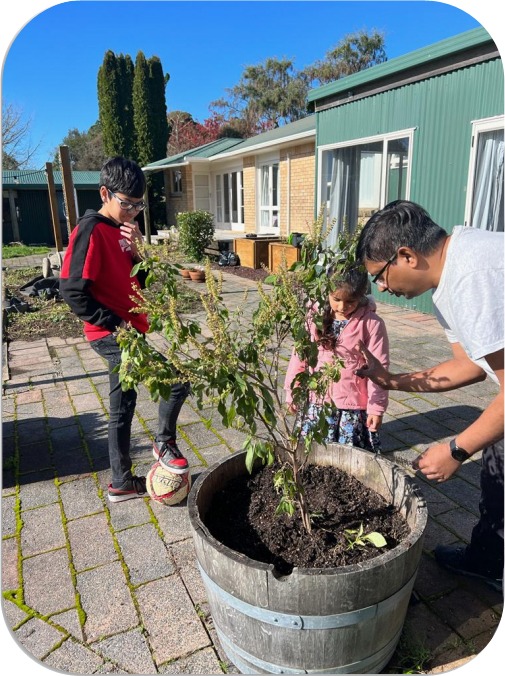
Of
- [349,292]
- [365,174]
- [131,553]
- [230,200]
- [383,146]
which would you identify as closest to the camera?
[131,553]

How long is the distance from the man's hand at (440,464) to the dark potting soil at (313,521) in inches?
9.4

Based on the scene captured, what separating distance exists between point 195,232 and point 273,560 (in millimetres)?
12341

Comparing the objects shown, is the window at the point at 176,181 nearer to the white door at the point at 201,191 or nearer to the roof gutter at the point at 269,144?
the white door at the point at 201,191

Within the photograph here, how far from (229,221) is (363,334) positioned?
1649 centimetres

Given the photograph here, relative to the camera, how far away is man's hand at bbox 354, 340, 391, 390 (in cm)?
228

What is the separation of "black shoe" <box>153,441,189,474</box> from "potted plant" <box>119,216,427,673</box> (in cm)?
88

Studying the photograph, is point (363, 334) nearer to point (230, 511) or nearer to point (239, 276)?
point (230, 511)

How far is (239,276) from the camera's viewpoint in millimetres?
11344

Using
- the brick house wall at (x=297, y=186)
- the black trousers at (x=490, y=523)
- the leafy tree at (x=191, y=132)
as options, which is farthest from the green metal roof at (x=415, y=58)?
the leafy tree at (x=191, y=132)

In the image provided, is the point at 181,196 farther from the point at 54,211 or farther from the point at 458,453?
the point at 458,453

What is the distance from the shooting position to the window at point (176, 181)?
70.3 ft

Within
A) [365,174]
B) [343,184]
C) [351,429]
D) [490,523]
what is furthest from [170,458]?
[343,184]

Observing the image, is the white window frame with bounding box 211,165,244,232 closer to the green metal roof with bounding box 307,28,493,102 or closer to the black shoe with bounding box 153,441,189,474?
the green metal roof with bounding box 307,28,493,102

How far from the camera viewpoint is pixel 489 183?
19.8 feet
